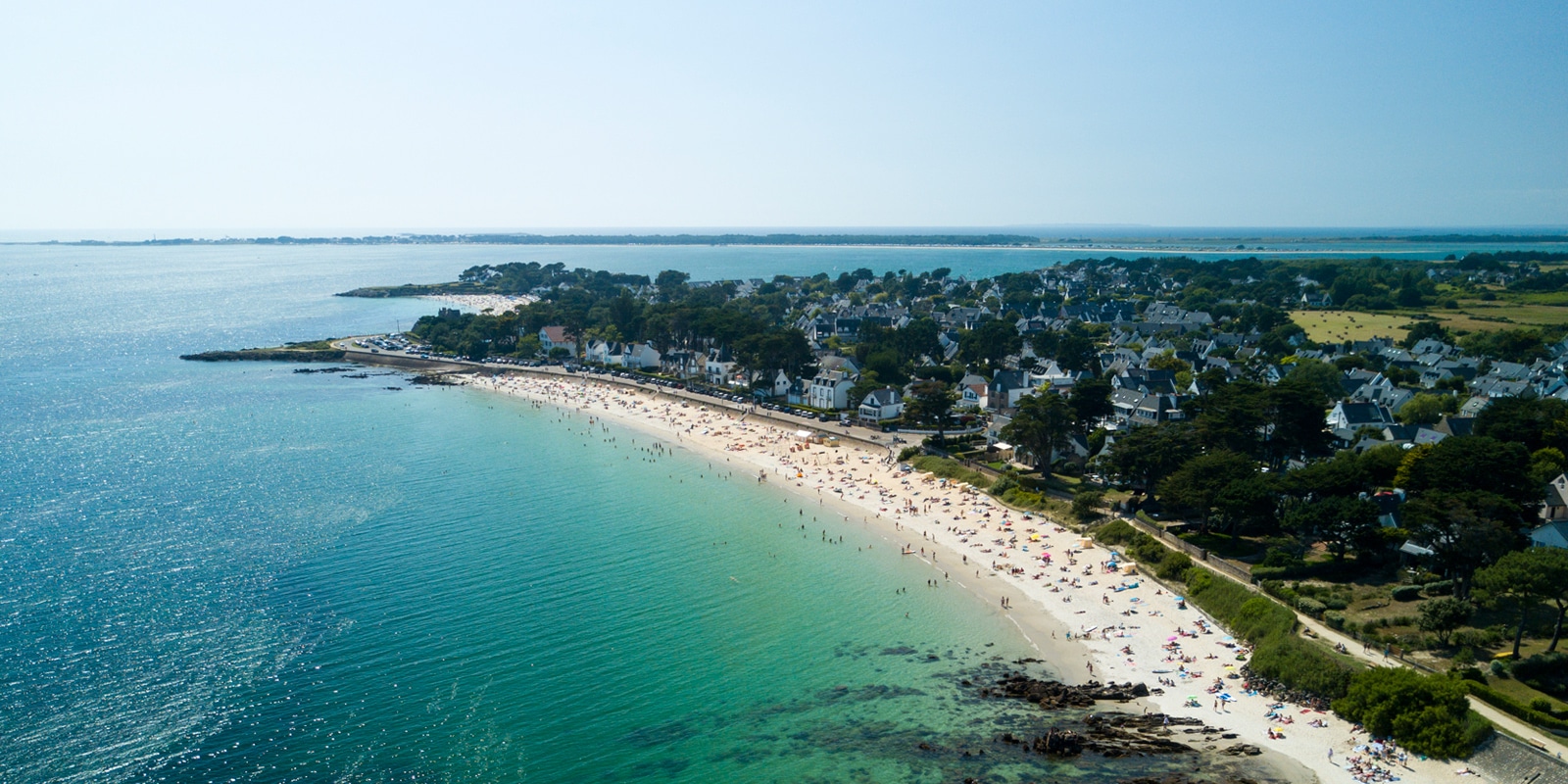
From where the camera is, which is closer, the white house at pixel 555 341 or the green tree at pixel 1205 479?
the green tree at pixel 1205 479

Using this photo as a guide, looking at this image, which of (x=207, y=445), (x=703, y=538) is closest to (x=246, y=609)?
(x=703, y=538)

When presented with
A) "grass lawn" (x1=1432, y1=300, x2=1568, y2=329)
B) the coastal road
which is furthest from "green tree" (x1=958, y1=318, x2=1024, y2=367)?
"grass lawn" (x1=1432, y1=300, x2=1568, y2=329)

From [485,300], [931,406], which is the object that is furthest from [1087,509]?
[485,300]

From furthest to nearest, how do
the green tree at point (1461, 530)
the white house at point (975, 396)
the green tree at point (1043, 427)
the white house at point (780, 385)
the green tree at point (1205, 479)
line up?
the white house at point (780, 385)
the white house at point (975, 396)
the green tree at point (1043, 427)
the green tree at point (1205, 479)
the green tree at point (1461, 530)

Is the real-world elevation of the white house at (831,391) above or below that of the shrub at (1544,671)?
above

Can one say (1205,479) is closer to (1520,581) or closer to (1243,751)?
(1520,581)

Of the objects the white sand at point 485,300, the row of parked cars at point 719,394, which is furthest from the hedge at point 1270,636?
the white sand at point 485,300

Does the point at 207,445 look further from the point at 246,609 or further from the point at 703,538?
the point at 703,538

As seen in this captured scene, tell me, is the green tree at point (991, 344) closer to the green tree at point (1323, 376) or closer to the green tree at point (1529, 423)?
the green tree at point (1323, 376)
